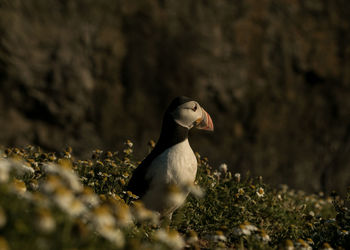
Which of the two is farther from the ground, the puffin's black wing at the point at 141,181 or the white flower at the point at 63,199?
the puffin's black wing at the point at 141,181

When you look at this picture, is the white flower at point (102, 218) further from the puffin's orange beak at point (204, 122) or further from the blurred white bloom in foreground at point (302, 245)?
the puffin's orange beak at point (204, 122)

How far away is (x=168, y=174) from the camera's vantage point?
138 inches

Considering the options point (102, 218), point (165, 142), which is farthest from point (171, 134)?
point (102, 218)

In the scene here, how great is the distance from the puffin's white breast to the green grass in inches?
6.7

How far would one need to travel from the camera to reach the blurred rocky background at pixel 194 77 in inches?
318

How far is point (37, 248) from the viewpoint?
6.43ft

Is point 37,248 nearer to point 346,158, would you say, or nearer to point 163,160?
point 163,160

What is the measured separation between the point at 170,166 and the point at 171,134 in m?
0.28

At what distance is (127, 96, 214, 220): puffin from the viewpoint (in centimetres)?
352

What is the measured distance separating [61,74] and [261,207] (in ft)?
16.0

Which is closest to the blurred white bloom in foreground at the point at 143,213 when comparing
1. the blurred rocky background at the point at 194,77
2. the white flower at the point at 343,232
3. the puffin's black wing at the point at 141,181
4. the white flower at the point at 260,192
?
the puffin's black wing at the point at 141,181

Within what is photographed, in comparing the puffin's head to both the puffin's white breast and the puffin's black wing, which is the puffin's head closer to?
the puffin's white breast

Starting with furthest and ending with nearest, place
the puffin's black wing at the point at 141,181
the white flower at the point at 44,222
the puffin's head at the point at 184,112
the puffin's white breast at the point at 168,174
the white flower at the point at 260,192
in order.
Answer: the white flower at the point at 260,192
the puffin's head at the point at 184,112
the puffin's black wing at the point at 141,181
the puffin's white breast at the point at 168,174
the white flower at the point at 44,222

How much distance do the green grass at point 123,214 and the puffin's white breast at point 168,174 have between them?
171 mm
